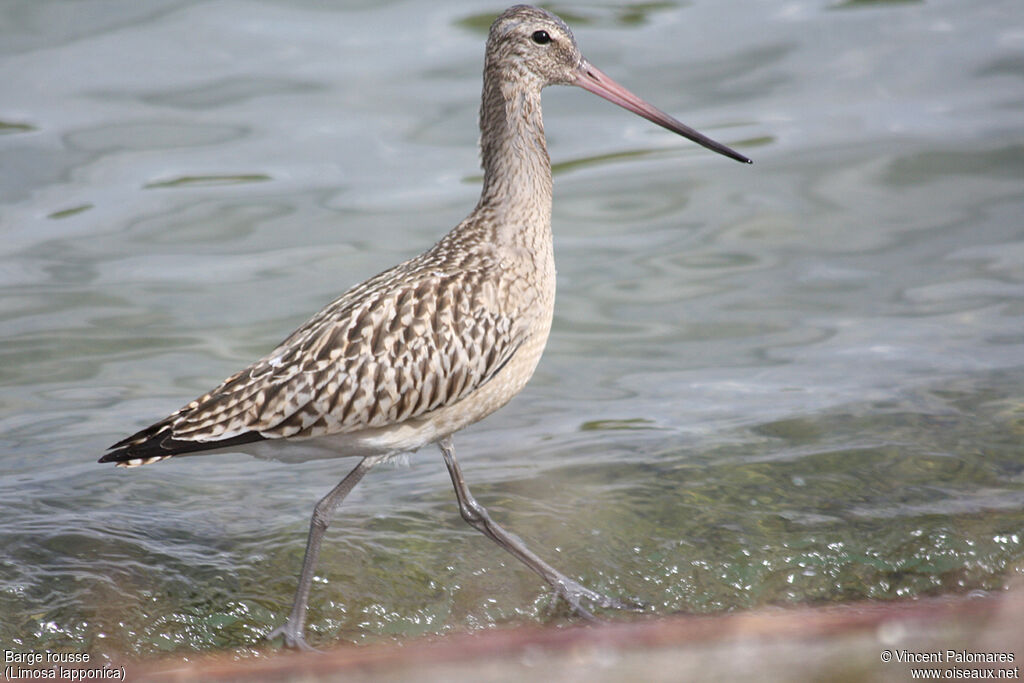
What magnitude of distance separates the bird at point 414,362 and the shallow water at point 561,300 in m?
0.68

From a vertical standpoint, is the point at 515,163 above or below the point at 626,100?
below

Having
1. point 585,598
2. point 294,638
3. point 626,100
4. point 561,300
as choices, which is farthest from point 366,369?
point 561,300

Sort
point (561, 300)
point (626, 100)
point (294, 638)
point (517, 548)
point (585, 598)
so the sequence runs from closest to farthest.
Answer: point (294, 638) < point (585, 598) < point (517, 548) < point (626, 100) < point (561, 300)

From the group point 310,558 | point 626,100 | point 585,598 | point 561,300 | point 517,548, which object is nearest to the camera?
point 310,558

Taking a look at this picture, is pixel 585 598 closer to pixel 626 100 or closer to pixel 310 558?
pixel 310 558

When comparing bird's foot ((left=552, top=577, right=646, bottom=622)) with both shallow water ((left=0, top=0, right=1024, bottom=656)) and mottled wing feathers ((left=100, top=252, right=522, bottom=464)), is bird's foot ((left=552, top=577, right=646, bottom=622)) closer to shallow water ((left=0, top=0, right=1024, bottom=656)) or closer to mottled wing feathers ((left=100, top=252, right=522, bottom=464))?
shallow water ((left=0, top=0, right=1024, bottom=656))

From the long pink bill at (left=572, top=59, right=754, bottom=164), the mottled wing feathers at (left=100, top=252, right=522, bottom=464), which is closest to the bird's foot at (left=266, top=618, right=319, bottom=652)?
the mottled wing feathers at (left=100, top=252, right=522, bottom=464)

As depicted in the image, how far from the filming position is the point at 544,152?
21.3ft

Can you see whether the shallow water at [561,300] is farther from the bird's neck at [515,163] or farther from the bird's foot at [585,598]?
the bird's neck at [515,163]

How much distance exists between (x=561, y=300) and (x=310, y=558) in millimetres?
5315

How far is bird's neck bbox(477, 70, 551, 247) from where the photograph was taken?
629 centimetres

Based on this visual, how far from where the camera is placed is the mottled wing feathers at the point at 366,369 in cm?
571

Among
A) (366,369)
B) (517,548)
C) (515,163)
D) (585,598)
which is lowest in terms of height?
(585,598)

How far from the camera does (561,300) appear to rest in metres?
11.0
